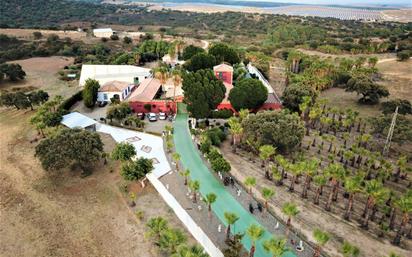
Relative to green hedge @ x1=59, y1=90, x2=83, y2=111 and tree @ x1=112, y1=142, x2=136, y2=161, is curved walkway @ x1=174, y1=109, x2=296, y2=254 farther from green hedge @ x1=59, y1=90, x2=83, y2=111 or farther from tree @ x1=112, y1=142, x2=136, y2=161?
green hedge @ x1=59, y1=90, x2=83, y2=111

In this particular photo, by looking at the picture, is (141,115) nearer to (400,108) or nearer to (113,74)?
(113,74)

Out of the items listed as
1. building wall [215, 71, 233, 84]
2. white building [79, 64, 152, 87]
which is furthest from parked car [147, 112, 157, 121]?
white building [79, 64, 152, 87]

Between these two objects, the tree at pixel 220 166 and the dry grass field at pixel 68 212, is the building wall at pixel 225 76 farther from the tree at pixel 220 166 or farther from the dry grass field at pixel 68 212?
the tree at pixel 220 166

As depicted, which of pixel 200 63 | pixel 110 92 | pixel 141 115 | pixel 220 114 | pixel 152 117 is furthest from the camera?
pixel 200 63

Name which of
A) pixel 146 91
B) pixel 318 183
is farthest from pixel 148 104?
pixel 318 183

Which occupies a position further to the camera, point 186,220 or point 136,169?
point 136,169

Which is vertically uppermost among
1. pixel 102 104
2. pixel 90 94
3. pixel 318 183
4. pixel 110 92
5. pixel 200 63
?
pixel 200 63
